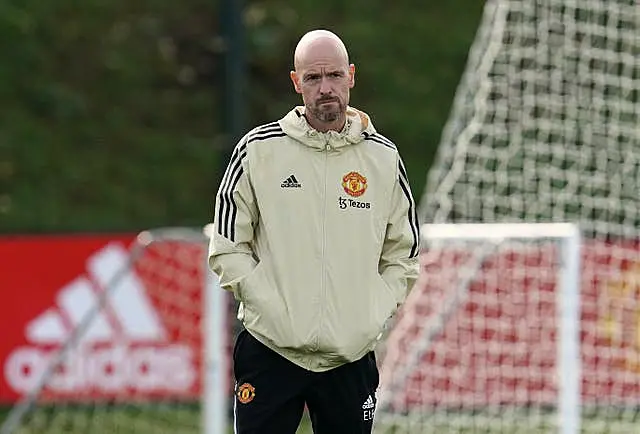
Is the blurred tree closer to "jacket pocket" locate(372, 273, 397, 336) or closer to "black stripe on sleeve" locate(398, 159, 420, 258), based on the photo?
"black stripe on sleeve" locate(398, 159, 420, 258)

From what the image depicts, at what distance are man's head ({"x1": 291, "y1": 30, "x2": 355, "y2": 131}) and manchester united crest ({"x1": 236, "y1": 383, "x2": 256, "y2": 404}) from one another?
2.45ft

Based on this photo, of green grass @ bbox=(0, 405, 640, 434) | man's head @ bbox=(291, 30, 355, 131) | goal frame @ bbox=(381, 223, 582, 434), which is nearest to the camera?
man's head @ bbox=(291, 30, 355, 131)

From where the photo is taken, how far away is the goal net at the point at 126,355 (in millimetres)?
9742

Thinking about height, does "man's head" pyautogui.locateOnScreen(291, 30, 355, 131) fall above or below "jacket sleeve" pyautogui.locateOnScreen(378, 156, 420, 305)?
above

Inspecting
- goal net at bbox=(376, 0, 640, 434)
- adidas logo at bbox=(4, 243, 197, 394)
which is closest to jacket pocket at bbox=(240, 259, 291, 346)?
goal net at bbox=(376, 0, 640, 434)

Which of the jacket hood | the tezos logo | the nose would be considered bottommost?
the tezos logo

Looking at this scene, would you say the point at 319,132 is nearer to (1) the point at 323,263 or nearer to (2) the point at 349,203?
(2) the point at 349,203

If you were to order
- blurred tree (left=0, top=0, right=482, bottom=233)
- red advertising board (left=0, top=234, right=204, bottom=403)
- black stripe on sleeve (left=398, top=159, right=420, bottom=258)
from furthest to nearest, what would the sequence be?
1. blurred tree (left=0, top=0, right=482, bottom=233)
2. red advertising board (left=0, top=234, right=204, bottom=403)
3. black stripe on sleeve (left=398, top=159, right=420, bottom=258)

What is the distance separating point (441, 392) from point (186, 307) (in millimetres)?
2153

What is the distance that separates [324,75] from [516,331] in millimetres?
4385

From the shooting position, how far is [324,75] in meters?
4.44

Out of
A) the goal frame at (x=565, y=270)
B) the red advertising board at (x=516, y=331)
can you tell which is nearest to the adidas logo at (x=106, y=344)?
the red advertising board at (x=516, y=331)

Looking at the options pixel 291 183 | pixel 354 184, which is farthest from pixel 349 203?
pixel 291 183

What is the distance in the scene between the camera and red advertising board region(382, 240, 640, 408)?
27.1 ft
